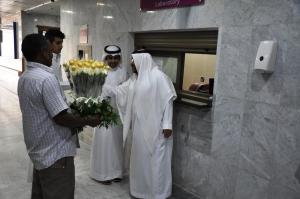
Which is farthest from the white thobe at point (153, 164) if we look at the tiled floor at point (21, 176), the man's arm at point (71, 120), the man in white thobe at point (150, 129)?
the man's arm at point (71, 120)

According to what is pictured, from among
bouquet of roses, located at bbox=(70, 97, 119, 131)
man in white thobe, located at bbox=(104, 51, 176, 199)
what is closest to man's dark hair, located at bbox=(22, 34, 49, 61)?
bouquet of roses, located at bbox=(70, 97, 119, 131)

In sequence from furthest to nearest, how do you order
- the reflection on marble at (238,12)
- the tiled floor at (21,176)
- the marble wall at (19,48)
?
the marble wall at (19,48) → the tiled floor at (21,176) → the reflection on marble at (238,12)

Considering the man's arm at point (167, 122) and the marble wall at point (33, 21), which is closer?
the man's arm at point (167, 122)

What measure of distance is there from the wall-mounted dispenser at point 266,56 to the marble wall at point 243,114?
5cm

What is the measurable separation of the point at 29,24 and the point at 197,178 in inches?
378

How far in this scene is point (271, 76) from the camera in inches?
88.7

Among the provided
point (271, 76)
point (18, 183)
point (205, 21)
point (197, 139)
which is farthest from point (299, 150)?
point (18, 183)

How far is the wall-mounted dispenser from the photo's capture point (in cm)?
217

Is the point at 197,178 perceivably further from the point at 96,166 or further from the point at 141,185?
the point at 96,166

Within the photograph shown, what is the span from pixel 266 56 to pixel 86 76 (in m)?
1.30

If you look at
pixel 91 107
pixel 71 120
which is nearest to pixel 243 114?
pixel 91 107

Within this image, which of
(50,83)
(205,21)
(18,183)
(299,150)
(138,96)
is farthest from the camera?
(18,183)

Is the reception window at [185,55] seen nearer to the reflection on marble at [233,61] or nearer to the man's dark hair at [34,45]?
the reflection on marble at [233,61]

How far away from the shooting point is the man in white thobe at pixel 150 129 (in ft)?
9.55
